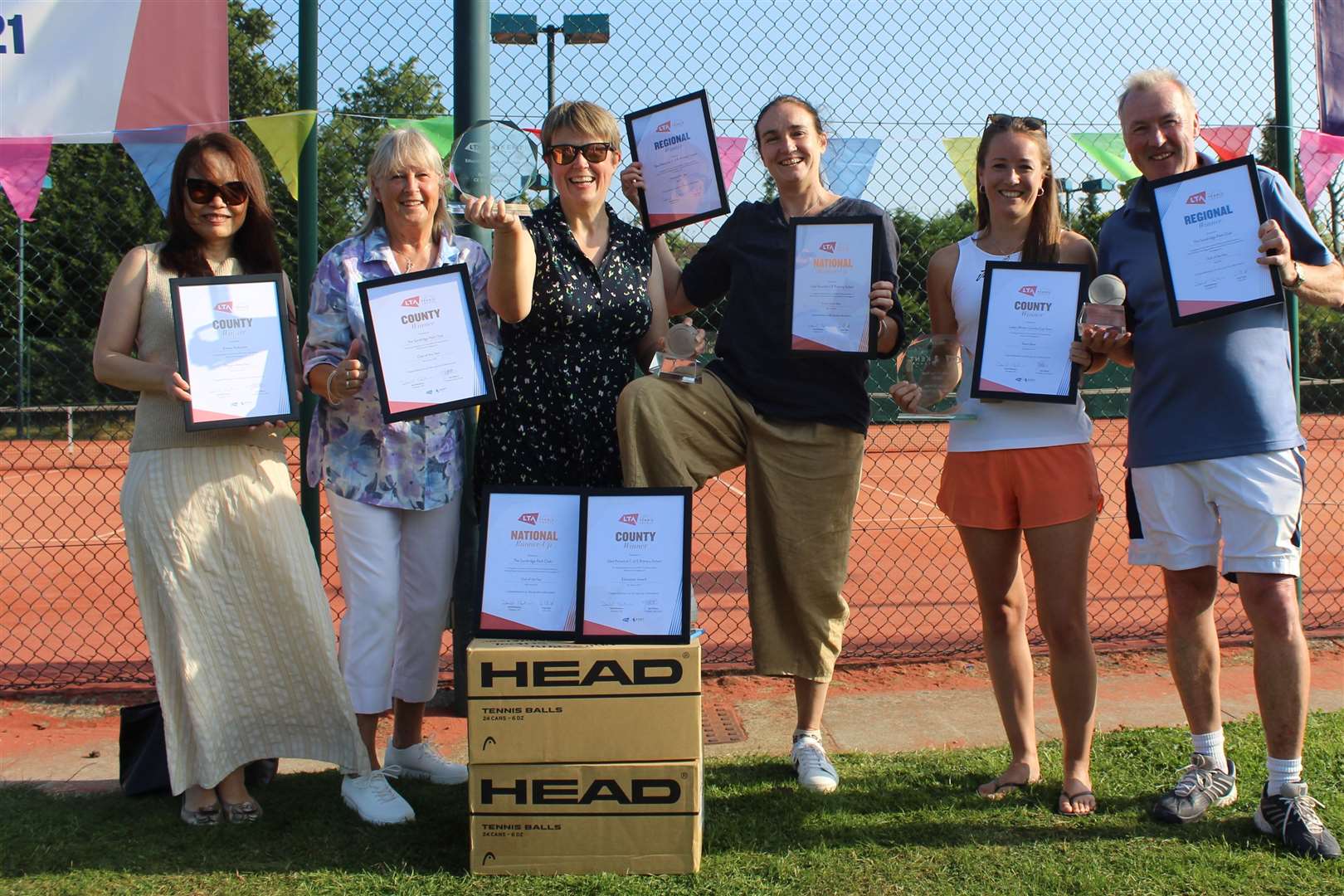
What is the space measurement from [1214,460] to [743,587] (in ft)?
15.1

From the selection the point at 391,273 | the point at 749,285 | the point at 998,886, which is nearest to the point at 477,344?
the point at 391,273

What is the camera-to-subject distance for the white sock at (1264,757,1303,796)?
10.1ft

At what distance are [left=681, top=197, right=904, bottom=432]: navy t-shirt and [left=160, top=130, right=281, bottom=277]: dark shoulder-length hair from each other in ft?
4.53

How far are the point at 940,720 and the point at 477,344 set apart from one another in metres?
2.42

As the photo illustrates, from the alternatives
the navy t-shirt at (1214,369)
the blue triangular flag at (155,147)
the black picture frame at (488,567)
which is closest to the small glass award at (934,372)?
the navy t-shirt at (1214,369)

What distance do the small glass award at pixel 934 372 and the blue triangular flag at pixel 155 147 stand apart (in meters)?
2.78

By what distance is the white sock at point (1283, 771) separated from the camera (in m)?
3.08

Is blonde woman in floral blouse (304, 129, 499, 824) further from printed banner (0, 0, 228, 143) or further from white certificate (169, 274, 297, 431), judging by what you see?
printed banner (0, 0, 228, 143)

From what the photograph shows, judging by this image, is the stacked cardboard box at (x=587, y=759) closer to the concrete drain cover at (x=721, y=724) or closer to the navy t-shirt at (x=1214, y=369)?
the concrete drain cover at (x=721, y=724)

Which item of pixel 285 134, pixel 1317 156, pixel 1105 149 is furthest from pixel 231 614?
pixel 1317 156

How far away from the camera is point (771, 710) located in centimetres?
450

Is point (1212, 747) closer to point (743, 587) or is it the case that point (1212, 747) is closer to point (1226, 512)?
point (1226, 512)

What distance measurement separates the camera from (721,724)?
4344 mm

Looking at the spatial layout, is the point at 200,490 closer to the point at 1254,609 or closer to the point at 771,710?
the point at 771,710
